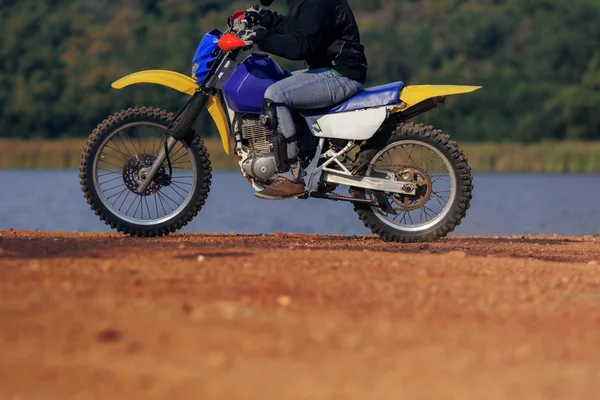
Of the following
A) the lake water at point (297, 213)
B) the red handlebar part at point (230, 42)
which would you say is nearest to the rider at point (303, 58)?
the red handlebar part at point (230, 42)

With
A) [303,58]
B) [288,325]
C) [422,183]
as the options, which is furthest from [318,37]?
[288,325]

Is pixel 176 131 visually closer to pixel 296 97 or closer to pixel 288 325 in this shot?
pixel 296 97

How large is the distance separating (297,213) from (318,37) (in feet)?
76.9

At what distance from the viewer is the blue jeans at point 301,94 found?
1003 cm

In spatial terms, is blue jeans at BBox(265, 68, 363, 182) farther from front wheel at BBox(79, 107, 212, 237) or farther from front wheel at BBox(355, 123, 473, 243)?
front wheel at BBox(79, 107, 212, 237)

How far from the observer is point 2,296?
251 inches

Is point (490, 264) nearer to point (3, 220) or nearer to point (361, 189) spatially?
point (361, 189)

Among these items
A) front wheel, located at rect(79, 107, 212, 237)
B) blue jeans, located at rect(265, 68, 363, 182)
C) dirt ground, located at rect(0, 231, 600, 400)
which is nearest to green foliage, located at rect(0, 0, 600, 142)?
front wheel, located at rect(79, 107, 212, 237)

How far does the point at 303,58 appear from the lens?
32.7 ft

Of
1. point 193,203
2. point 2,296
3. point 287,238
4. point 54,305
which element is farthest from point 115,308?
point 287,238

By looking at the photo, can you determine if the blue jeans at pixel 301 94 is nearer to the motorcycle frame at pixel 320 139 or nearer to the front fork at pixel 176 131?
the motorcycle frame at pixel 320 139

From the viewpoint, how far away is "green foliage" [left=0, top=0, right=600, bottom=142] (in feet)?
253

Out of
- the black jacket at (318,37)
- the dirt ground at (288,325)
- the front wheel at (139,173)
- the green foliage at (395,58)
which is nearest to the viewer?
the dirt ground at (288,325)

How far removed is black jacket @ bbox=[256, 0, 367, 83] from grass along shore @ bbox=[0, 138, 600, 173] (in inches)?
1427
